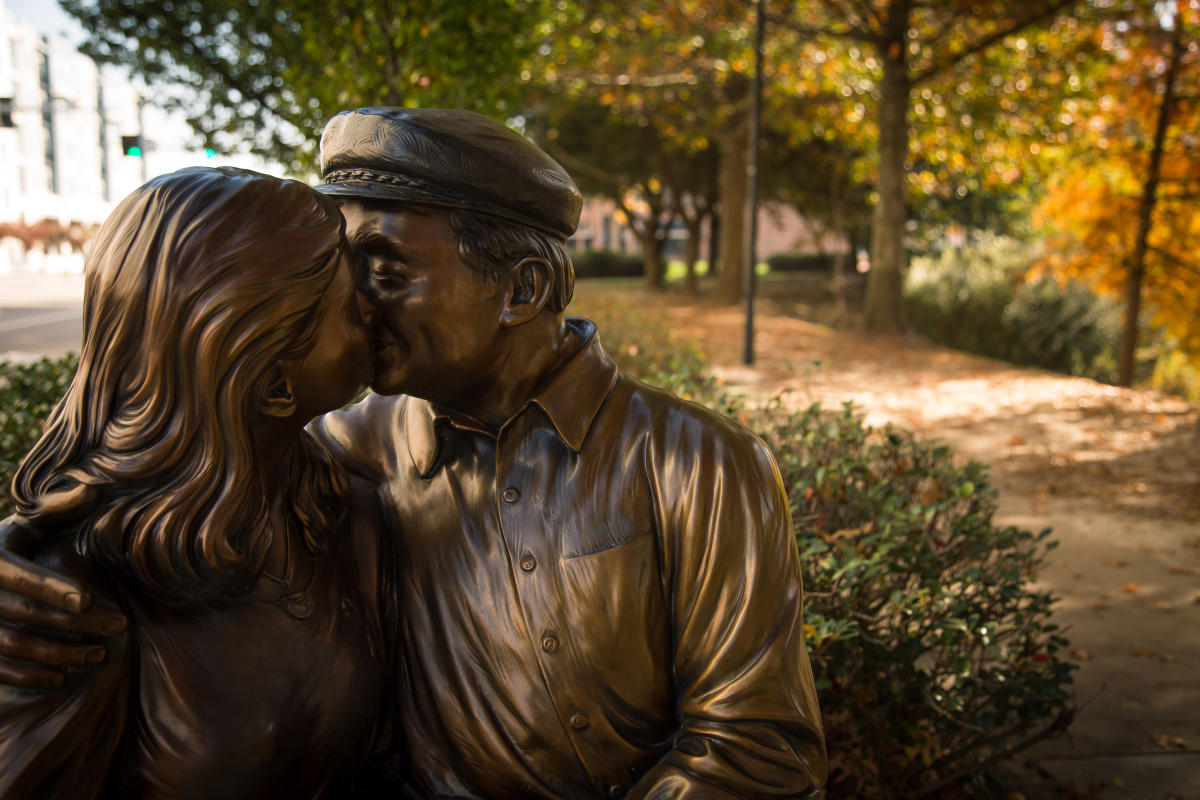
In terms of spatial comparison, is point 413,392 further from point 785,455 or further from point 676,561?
point 785,455

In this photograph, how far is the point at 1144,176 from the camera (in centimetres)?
1323

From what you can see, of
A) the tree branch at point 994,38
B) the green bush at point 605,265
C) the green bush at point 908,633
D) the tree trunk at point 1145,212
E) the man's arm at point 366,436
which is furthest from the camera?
the green bush at point 605,265

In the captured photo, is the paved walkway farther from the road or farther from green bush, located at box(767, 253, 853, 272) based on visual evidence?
green bush, located at box(767, 253, 853, 272)

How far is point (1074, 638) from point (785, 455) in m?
2.58

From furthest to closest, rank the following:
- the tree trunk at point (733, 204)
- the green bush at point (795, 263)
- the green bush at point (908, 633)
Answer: the green bush at point (795, 263)
the tree trunk at point (733, 204)
the green bush at point (908, 633)

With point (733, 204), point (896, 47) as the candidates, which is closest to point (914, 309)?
point (733, 204)

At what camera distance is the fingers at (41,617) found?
43.1 inches

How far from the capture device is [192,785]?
126 cm

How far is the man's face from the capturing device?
139 centimetres

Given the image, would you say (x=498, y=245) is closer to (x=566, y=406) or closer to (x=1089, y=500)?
(x=566, y=406)

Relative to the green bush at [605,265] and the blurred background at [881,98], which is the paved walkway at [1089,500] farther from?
the green bush at [605,265]

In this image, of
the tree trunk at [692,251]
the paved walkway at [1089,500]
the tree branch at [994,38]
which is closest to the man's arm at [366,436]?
the paved walkway at [1089,500]

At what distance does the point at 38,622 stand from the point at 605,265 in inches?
1509

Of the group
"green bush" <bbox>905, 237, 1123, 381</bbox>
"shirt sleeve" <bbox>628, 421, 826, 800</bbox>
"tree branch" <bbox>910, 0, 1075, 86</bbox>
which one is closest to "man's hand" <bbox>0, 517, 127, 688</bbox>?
"shirt sleeve" <bbox>628, 421, 826, 800</bbox>
